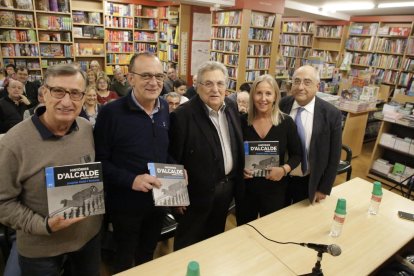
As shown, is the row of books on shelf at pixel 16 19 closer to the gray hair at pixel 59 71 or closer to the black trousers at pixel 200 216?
the gray hair at pixel 59 71

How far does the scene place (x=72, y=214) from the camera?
46.7 inches

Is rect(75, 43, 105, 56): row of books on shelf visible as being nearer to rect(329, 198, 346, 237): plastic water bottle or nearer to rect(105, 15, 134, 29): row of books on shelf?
rect(105, 15, 134, 29): row of books on shelf

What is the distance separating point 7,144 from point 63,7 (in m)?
6.47

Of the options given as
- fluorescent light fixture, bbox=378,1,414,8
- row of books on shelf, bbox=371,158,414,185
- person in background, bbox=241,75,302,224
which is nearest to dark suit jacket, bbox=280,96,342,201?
person in background, bbox=241,75,302,224

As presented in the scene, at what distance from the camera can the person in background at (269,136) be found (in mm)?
1772

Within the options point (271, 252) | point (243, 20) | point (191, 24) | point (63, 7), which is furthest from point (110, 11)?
point (271, 252)

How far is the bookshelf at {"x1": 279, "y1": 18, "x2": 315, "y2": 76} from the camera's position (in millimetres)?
8266

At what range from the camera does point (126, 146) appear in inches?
57.9

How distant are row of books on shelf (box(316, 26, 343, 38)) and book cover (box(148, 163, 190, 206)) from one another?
7.79 m

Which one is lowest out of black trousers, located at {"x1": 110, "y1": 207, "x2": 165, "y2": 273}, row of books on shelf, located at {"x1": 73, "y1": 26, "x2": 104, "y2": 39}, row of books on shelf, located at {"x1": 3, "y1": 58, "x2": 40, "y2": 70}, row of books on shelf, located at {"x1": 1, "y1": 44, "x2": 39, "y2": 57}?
black trousers, located at {"x1": 110, "y1": 207, "x2": 165, "y2": 273}

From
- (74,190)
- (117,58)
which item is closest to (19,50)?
(117,58)

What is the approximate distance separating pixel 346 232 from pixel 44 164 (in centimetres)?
159

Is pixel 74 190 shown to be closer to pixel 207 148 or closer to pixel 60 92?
pixel 60 92

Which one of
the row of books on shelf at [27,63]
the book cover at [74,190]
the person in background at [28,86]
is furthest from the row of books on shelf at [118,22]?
the book cover at [74,190]
